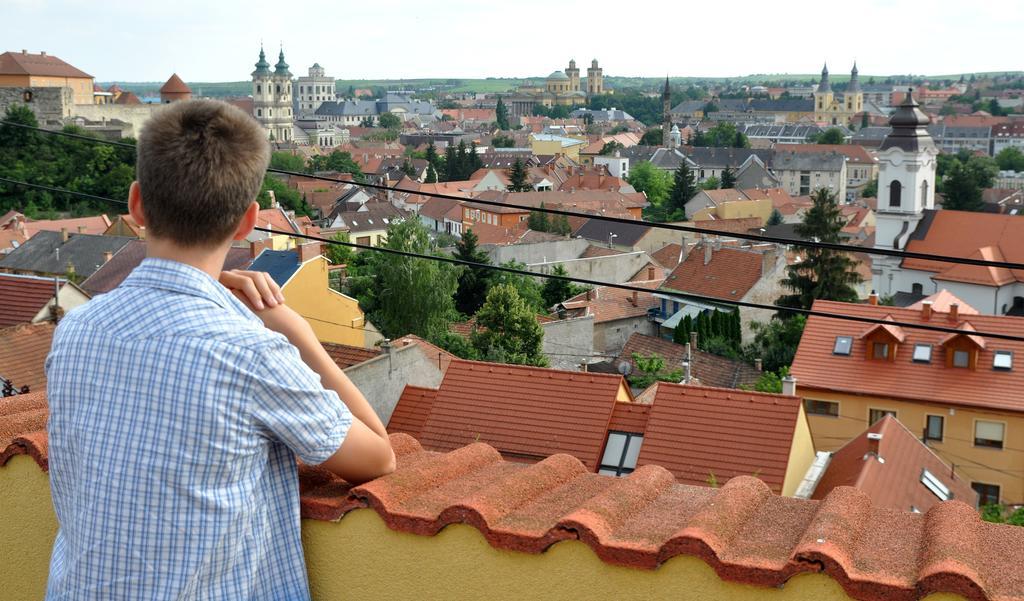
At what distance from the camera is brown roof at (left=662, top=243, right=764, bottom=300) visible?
33469mm

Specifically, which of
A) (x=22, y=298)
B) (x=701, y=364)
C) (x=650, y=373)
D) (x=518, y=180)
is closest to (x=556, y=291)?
(x=701, y=364)

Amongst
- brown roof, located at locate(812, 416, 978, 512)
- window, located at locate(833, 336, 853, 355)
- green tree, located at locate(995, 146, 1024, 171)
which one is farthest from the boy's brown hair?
green tree, located at locate(995, 146, 1024, 171)

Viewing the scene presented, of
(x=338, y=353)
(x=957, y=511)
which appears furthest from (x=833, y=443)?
(x=957, y=511)

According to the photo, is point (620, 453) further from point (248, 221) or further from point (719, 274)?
point (719, 274)

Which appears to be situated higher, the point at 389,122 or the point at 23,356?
the point at 389,122

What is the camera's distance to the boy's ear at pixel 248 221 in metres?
1.91

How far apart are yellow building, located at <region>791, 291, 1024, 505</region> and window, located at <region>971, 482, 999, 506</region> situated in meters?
0.02

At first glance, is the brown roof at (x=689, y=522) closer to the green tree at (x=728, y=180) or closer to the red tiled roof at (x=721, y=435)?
the red tiled roof at (x=721, y=435)

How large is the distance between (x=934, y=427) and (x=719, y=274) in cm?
1519

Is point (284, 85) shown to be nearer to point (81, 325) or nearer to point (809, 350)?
point (809, 350)

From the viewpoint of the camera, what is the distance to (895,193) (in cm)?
Answer: 4328

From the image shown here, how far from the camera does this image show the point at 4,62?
62.1m

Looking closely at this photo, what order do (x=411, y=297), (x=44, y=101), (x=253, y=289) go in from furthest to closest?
(x=44, y=101) < (x=411, y=297) < (x=253, y=289)

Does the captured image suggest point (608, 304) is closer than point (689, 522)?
No
